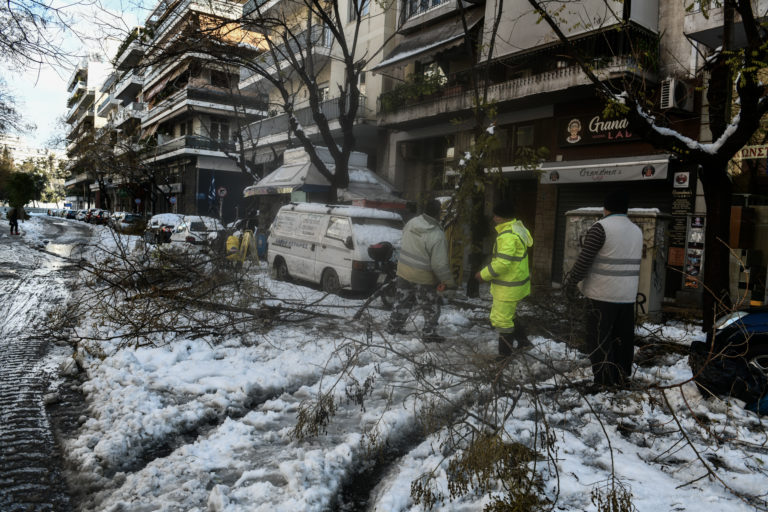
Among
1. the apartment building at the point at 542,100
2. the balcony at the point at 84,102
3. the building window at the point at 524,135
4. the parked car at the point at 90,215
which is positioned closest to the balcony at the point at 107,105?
the balcony at the point at 84,102

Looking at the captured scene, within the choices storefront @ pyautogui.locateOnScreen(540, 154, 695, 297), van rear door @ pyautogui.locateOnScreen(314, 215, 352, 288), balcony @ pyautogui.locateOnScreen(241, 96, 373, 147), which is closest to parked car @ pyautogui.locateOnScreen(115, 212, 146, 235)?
van rear door @ pyautogui.locateOnScreen(314, 215, 352, 288)

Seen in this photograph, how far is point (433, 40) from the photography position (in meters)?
16.3

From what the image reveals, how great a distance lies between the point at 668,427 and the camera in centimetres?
397

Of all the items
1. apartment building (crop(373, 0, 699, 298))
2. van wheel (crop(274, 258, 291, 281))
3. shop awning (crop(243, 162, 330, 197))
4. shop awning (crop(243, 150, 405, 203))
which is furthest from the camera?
shop awning (crop(243, 162, 330, 197))

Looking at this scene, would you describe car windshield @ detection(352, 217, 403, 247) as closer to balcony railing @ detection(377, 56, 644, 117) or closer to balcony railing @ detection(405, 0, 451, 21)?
balcony railing @ detection(377, 56, 644, 117)

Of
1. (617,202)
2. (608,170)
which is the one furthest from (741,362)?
(608,170)

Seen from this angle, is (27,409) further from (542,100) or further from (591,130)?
(542,100)

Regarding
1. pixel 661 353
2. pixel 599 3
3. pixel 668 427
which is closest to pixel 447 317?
pixel 661 353

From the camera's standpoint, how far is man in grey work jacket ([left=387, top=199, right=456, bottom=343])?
6535mm

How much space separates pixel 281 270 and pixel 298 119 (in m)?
14.0

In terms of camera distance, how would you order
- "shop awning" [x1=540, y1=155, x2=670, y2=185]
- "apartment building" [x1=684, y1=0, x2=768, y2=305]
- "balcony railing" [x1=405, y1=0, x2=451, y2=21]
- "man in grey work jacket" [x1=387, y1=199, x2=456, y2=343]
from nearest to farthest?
"man in grey work jacket" [x1=387, y1=199, x2=456, y2=343] → "apartment building" [x1=684, y1=0, x2=768, y2=305] → "shop awning" [x1=540, y1=155, x2=670, y2=185] → "balcony railing" [x1=405, y1=0, x2=451, y2=21]

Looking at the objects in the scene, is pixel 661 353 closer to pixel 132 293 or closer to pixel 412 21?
pixel 132 293

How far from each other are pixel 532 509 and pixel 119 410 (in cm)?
322

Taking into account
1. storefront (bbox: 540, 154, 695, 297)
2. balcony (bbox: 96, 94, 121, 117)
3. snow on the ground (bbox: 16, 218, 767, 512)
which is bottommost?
snow on the ground (bbox: 16, 218, 767, 512)
